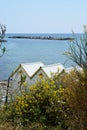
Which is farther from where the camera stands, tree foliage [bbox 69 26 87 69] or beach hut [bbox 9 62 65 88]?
beach hut [bbox 9 62 65 88]

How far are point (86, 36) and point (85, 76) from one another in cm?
59

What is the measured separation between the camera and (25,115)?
5078 millimetres

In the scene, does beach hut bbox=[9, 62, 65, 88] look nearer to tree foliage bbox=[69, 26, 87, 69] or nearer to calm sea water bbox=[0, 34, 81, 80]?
calm sea water bbox=[0, 34, 81, 80]

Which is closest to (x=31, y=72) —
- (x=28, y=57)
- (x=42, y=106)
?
(x=42, y=106)

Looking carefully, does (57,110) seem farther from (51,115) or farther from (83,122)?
(83,122)

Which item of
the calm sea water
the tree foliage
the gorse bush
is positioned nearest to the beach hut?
the calm sea water

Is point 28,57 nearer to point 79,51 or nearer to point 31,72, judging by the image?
point 31,72

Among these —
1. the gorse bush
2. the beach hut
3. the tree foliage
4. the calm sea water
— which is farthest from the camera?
the calm sea water

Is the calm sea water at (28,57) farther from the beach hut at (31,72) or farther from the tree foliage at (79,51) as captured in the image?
the beach hut at (31,72)

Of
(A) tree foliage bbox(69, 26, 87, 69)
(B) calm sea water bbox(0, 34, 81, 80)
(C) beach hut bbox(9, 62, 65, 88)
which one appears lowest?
(B) calm sea water bbox(0, 34, 81, 80)

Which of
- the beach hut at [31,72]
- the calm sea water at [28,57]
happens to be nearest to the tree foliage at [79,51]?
the calm sea water at [28,57]

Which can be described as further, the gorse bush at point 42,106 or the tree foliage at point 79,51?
the gorse bush at point 42,106

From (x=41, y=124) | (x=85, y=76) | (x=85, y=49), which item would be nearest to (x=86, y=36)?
(x=85, y=49)

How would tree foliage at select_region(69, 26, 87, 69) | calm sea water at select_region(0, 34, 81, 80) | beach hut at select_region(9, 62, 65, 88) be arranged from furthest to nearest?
calm sea water at select_region(0, 34, 81, 80), beach hut at select_region(9, 62, 65, 88), tree foliage at select_region(69, 26, 87, 69)
